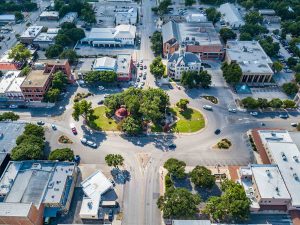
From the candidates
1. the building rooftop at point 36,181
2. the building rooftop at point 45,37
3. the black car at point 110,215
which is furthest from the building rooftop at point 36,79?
the black car at point 110,215

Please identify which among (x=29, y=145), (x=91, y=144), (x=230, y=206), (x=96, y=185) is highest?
(x=91, y=144)

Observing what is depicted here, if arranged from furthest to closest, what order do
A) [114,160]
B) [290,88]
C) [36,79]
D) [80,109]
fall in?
1. [290,88]
2. [36,79]
3. [80,109]
4. [114,160]

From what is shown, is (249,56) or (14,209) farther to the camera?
(249,56)

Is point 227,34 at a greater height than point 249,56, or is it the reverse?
point 227,34

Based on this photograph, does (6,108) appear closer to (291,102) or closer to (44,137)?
(44,137)

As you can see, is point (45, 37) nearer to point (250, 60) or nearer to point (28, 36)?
point (28, 36)

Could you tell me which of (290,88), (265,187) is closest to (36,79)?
(265,187)

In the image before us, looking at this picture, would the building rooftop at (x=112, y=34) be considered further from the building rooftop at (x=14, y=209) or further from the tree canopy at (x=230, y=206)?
the tree canopy at (x=230, y=206)
